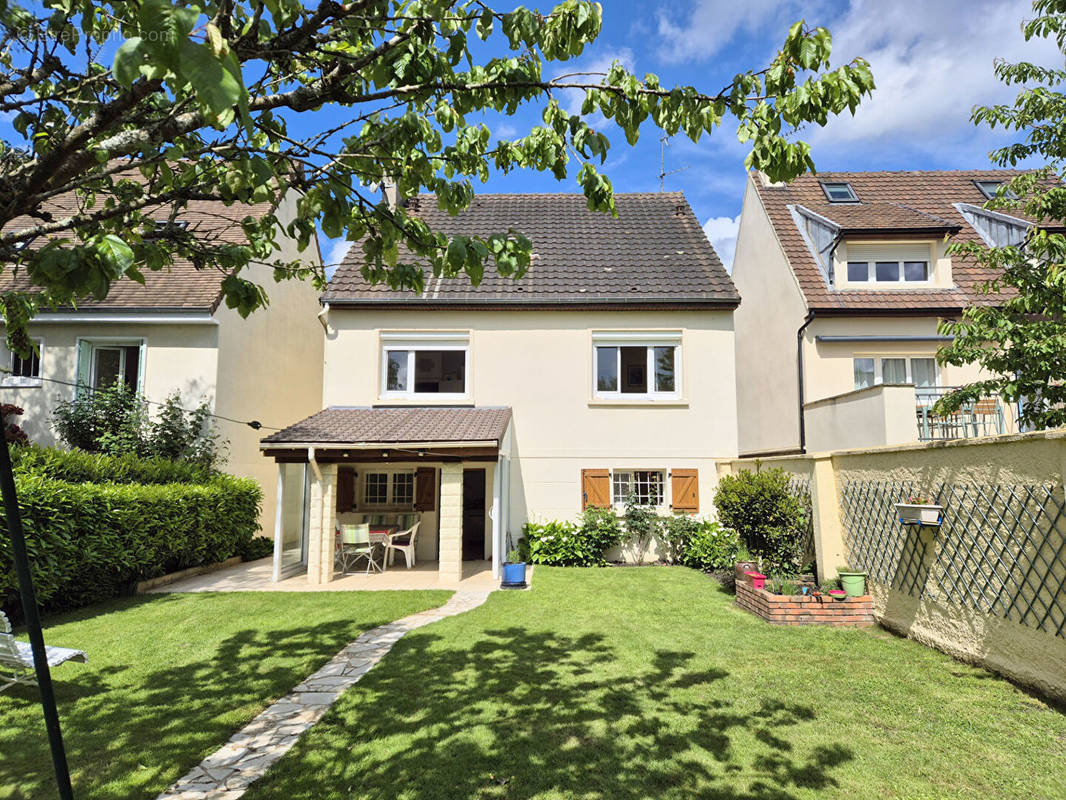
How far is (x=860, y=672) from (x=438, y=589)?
7129 mm

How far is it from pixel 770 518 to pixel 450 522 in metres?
5.91

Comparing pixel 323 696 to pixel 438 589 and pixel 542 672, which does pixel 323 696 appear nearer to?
pixel 542 672

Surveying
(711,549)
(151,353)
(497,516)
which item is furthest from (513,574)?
Result: (151,353)

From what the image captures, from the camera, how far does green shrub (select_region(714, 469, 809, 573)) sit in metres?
10.1

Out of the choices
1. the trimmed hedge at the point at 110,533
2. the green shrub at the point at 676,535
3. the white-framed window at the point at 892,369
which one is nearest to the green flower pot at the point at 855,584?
the green shrub at the point at 676,535

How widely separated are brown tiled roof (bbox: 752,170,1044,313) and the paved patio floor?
10.00 m

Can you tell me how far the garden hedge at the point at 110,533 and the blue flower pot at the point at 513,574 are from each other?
246 inches

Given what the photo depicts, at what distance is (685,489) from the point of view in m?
14.4

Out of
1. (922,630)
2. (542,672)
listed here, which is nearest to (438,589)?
(542,672)

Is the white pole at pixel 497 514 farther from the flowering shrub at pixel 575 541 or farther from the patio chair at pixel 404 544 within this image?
the patio chair at pixel 404 544

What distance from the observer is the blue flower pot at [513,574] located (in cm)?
1130

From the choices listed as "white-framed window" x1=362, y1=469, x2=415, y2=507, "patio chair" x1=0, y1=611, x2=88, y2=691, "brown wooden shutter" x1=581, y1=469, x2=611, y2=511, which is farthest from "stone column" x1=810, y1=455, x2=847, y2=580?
"patio chair" x1=0, y1=611, x2=88, y2=691

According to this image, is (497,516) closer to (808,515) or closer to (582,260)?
(808,515)

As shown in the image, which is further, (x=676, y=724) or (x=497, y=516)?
(x=497, y=516)
